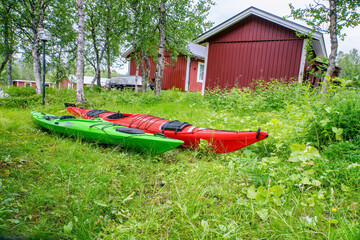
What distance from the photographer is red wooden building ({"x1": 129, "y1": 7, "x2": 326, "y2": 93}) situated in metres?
8.41

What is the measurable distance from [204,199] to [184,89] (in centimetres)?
1393

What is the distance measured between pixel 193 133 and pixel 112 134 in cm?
128

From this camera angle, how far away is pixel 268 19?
850 centimetres

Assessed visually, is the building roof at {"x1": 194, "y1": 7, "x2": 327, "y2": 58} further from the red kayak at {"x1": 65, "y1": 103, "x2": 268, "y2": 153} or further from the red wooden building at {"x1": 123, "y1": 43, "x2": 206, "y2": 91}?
the red kayak at {"x1": 65, "y1": 103, "x2": 268, "y2": 153}

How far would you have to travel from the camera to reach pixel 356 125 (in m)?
2.23

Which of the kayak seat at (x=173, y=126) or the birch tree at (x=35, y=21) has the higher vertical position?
the birch tree at (x=35, y=21)

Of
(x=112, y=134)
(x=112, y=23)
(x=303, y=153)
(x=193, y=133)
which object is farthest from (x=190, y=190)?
(x=112, y=23)

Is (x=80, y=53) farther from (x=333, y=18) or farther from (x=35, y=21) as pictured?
(x=333, y=18)

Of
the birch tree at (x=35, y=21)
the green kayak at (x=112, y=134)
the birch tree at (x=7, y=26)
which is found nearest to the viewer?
the green kayak at (x=112, y=134)

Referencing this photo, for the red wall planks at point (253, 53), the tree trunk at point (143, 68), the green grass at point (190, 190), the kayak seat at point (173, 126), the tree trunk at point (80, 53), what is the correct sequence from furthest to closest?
the tree trunk at point (143, 68) < the red wall planks at point (253, 53) < the tree trunk at point (80, 53) < the kayak seat at point (173, 126) < the green grass at point (190, 190)

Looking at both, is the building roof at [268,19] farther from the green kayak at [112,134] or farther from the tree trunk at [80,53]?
the green kayak at [112,134]

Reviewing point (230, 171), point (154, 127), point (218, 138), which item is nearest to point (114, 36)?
point (154, 127)

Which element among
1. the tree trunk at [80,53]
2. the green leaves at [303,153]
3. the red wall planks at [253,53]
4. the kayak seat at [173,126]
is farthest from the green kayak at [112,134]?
the red wall planks at [253,53]

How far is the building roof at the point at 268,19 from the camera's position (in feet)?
25.4
